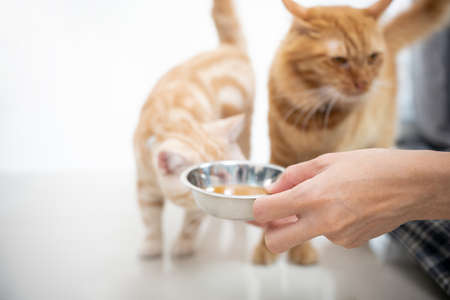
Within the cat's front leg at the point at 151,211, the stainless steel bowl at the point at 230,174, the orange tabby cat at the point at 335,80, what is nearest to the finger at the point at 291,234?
the stainless steel bowl at the point at 230,174

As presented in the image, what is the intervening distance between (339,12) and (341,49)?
0.08 meters

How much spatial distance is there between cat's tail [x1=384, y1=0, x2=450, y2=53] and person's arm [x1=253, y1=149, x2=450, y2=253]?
→ 582mm

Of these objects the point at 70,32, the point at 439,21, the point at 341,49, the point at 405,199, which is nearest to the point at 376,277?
the point at 405,199

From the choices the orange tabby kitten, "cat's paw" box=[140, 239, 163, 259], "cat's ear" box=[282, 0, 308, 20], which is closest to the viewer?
"cat's ear" box=[282, 0, 308, 20]

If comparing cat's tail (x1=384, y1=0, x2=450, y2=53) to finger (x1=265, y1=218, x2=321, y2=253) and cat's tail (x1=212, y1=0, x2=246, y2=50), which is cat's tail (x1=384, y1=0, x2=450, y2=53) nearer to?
cat's tail (x1=212, y1=0, x2=246, y2=50)

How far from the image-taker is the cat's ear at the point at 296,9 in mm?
707

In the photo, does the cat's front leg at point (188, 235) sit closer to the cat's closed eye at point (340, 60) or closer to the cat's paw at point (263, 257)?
the cat's paw at point (263, 257)

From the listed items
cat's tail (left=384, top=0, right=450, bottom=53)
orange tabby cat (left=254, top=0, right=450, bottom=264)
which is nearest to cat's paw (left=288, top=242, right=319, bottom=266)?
orange tabby cat (left=254, top=0, right=450, bottom=264)

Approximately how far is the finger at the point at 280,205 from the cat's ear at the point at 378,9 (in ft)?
1.47

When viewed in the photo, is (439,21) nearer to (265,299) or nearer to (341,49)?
(341,49)

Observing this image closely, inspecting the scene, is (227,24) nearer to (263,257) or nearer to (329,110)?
(329,110)

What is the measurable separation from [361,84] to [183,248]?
2.07 ft

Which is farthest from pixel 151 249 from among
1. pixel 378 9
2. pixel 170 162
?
pixel 378 9

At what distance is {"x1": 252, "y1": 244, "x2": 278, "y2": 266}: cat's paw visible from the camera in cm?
91
